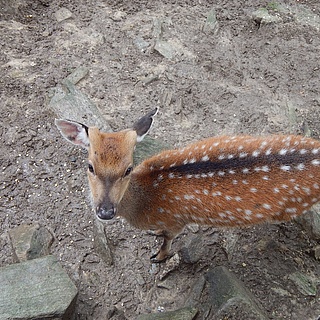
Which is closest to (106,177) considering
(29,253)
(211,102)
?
(29,253)

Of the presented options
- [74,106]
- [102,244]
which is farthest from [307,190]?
[74,106]

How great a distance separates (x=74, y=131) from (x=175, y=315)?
1678 millimetres

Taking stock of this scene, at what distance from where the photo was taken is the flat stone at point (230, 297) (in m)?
3.71

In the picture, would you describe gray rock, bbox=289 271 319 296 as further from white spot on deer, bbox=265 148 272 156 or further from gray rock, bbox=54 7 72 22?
gray rock, bbox=54 7 72 22

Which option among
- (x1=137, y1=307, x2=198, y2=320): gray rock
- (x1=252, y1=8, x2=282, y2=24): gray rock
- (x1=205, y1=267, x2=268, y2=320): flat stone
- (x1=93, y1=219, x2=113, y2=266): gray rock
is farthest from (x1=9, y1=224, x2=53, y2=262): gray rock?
(x1=252, y1=8, x2=282, y2=24): gray rock

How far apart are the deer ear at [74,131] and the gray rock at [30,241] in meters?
1.01

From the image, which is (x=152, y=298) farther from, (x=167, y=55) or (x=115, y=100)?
(x=167, y=55)

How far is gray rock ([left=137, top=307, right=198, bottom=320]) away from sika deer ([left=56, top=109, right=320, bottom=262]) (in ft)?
2.39

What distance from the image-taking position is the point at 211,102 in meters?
5.70

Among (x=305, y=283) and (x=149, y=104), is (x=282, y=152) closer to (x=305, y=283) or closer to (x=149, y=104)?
(x=305, y=283)

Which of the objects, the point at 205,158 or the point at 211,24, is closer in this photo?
the point at 205,158

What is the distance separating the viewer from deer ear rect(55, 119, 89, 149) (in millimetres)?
3896

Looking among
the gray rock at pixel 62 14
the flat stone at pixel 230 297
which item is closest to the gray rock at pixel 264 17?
the gray rock at pixel 62 14

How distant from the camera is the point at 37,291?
12.2 ft
